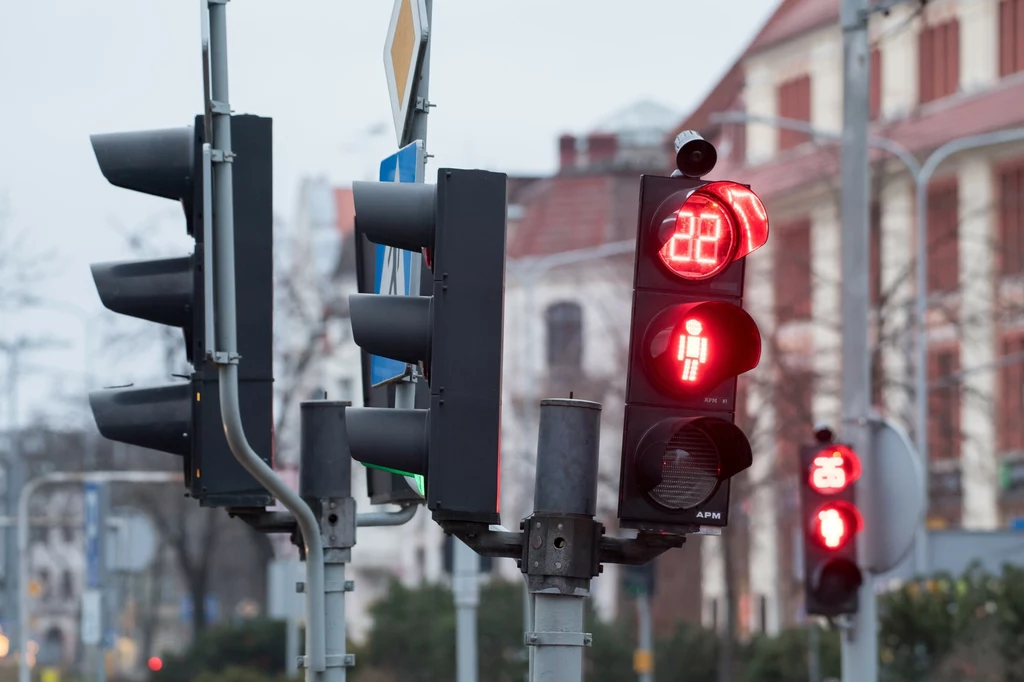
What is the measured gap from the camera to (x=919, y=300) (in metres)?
32.4

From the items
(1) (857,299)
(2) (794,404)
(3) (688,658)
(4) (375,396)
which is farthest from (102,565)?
(2) (794,404)

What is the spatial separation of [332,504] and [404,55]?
2.00 m

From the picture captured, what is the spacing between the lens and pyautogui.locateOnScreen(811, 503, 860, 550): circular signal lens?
1150cm

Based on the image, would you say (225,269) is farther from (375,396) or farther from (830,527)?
(830,527)

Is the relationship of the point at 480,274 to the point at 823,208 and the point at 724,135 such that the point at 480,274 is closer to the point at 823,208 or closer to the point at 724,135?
the point at 823,208

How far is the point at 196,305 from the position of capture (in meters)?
7.18

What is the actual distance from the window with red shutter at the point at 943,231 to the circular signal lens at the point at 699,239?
37.5m

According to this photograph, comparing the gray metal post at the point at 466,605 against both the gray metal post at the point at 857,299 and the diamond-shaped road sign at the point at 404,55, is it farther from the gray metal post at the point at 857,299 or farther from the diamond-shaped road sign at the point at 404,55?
the diamond-shaped road sign at the point at 404,55

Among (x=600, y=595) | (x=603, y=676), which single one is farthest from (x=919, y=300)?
(x=600, y=595)

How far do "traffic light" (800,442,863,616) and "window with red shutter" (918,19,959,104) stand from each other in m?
38.3

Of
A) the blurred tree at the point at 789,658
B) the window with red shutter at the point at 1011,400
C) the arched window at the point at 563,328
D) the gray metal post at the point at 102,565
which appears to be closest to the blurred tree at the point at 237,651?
the blurred tree at the point at 789,658

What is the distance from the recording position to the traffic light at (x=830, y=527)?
11516 millimetres

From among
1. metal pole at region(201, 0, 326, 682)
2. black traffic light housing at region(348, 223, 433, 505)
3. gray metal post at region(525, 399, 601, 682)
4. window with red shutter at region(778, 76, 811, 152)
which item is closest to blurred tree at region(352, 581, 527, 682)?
window with red shutter at region(778, 76, 811, 152)

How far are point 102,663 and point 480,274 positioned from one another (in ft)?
47.6
